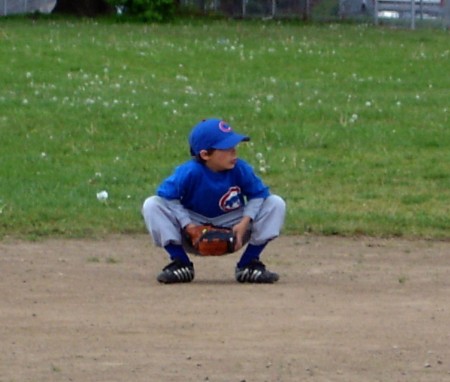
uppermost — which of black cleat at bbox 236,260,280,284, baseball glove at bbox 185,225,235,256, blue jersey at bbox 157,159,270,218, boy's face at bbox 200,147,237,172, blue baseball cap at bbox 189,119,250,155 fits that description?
blue baseball cap at bbox 189,119,250,155

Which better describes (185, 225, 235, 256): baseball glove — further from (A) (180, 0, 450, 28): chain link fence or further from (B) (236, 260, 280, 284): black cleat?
(A) (180, 0, 450, 28): chain link fence

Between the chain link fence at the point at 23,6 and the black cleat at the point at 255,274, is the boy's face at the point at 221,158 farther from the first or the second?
the chain link fence at the point at 23,6

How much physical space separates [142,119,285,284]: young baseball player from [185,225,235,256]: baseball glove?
1.5 inches

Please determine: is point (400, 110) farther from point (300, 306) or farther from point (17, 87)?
point (300, 306)

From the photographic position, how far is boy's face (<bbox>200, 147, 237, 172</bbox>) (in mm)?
8102

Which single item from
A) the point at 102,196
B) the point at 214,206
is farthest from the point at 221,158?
the point at 102,196

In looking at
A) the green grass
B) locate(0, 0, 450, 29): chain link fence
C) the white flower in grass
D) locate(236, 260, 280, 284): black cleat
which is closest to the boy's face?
locate(236, 260, 280, 284): black cleat

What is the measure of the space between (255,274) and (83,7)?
23834 mm

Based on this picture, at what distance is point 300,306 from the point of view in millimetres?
7398

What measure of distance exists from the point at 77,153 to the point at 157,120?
169 centimetres

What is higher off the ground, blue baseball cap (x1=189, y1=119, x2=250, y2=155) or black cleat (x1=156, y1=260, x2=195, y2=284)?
blue baseball cap (x1=189, y1=119, x2=250, y2=155)

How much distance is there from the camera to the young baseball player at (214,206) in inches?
318

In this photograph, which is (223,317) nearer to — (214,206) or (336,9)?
(214,206)

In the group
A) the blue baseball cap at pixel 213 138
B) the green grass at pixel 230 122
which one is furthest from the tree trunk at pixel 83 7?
the blue baseball cap at pixel 213 138
